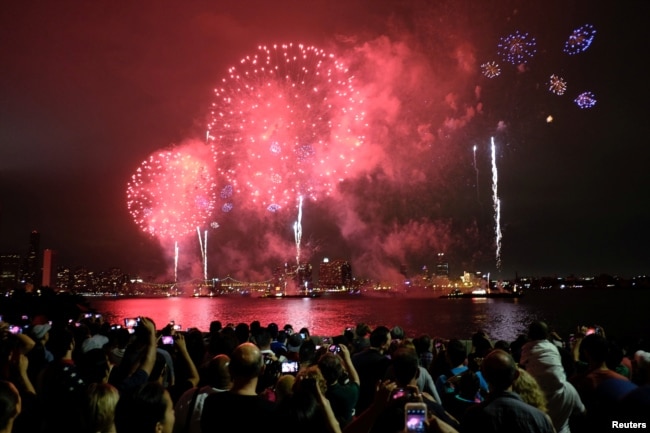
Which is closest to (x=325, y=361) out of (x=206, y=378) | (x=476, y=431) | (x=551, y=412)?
(x=206, y=378)

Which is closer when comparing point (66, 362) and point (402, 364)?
point (402, 364)

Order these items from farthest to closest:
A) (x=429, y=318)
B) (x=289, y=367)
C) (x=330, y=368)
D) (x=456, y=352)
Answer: (x=429, y=318), (x=289, y=367), (x=456, y=352), (x=330, y=368)

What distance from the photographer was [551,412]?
17.4 ft

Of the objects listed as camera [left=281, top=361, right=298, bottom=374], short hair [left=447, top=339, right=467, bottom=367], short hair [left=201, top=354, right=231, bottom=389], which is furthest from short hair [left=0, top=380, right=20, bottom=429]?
short hair [left=447, top=339, right=467, bottom=367]

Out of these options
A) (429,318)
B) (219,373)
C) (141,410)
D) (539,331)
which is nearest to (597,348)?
(539,331)

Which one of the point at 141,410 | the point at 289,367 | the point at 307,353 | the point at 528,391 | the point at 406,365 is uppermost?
the point at 406,365

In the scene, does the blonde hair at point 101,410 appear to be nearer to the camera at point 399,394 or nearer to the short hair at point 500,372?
the camera at point 399,394

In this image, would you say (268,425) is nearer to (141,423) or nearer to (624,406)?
(141,423)

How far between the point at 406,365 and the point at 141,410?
212 cm

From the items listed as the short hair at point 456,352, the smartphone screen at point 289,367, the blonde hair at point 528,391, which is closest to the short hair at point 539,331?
the short hair at point 456,352

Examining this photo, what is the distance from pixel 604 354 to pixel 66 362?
19.4 feet

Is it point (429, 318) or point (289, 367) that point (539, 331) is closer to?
point (289, 367)

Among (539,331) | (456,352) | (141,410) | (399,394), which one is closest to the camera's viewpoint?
(141,410)

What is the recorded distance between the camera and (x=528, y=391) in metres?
4.09
